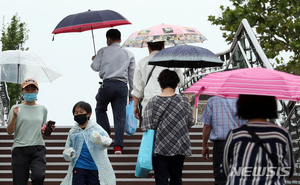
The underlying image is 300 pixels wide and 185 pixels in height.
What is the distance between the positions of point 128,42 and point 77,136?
8.13 ft

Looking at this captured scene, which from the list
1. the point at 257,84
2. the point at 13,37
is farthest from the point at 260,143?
the point at 13,37

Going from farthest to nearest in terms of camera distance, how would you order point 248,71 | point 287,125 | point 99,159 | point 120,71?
point 120,71, point 287,125, point 99,159, point 248,71

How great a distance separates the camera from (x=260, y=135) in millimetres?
3488

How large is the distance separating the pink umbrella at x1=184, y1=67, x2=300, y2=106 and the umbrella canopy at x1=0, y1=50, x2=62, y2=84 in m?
4.45

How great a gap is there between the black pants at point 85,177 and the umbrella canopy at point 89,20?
297 centimetres

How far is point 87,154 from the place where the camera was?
605cm

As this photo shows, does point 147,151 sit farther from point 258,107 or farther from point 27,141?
point 258,107

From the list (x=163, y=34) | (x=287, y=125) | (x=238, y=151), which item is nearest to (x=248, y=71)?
(x=238, y=151)

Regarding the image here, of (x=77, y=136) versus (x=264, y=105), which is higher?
(x=264, y=105)

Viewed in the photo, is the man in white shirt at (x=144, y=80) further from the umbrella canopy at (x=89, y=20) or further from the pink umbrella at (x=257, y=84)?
the pink umbrella at (x=257, y=84)

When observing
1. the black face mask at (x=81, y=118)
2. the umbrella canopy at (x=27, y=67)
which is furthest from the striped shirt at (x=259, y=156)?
the umbrella canopy at (x=27, y=67)

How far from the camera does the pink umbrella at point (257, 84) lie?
3.55 m

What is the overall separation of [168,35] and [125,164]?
84.6 inches

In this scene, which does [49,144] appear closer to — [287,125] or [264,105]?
[287,125]
